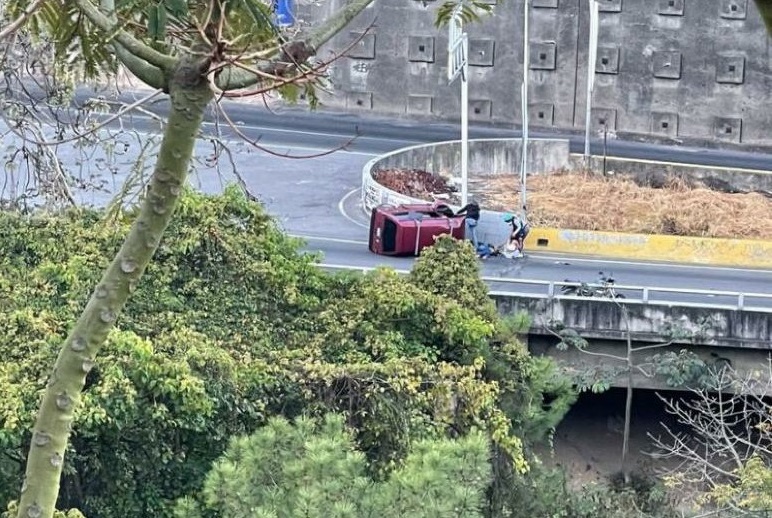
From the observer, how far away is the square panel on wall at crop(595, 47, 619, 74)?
41.1 meters

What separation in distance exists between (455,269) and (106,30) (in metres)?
12.2

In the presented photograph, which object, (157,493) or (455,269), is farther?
(455,269)

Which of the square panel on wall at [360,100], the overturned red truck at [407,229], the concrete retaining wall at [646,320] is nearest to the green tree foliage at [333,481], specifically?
the concrete retaining wall at [646,320]

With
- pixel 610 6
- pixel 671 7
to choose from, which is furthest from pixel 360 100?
pixel 671 7

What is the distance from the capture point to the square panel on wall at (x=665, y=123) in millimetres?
40938

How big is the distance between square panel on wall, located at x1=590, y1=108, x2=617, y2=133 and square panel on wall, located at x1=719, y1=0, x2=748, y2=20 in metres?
4.68

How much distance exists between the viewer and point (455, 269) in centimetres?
1655

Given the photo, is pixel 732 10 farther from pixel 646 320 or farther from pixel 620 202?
pixel 646 320

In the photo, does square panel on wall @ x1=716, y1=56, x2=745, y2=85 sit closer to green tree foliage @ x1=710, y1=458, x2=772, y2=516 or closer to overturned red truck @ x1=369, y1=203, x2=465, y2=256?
overturned red truck @ x1=369, y1=203, x2=465, y2=256

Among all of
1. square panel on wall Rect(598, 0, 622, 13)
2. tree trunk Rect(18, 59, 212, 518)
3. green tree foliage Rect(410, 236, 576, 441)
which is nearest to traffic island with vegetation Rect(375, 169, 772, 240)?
square panel on wall Rect(598, 0, 622, 13)

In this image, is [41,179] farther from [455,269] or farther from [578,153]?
[578,153]

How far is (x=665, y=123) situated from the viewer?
41031mm

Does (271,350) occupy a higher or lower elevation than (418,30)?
lower

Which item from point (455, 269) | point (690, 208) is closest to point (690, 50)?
point (690, 208)
